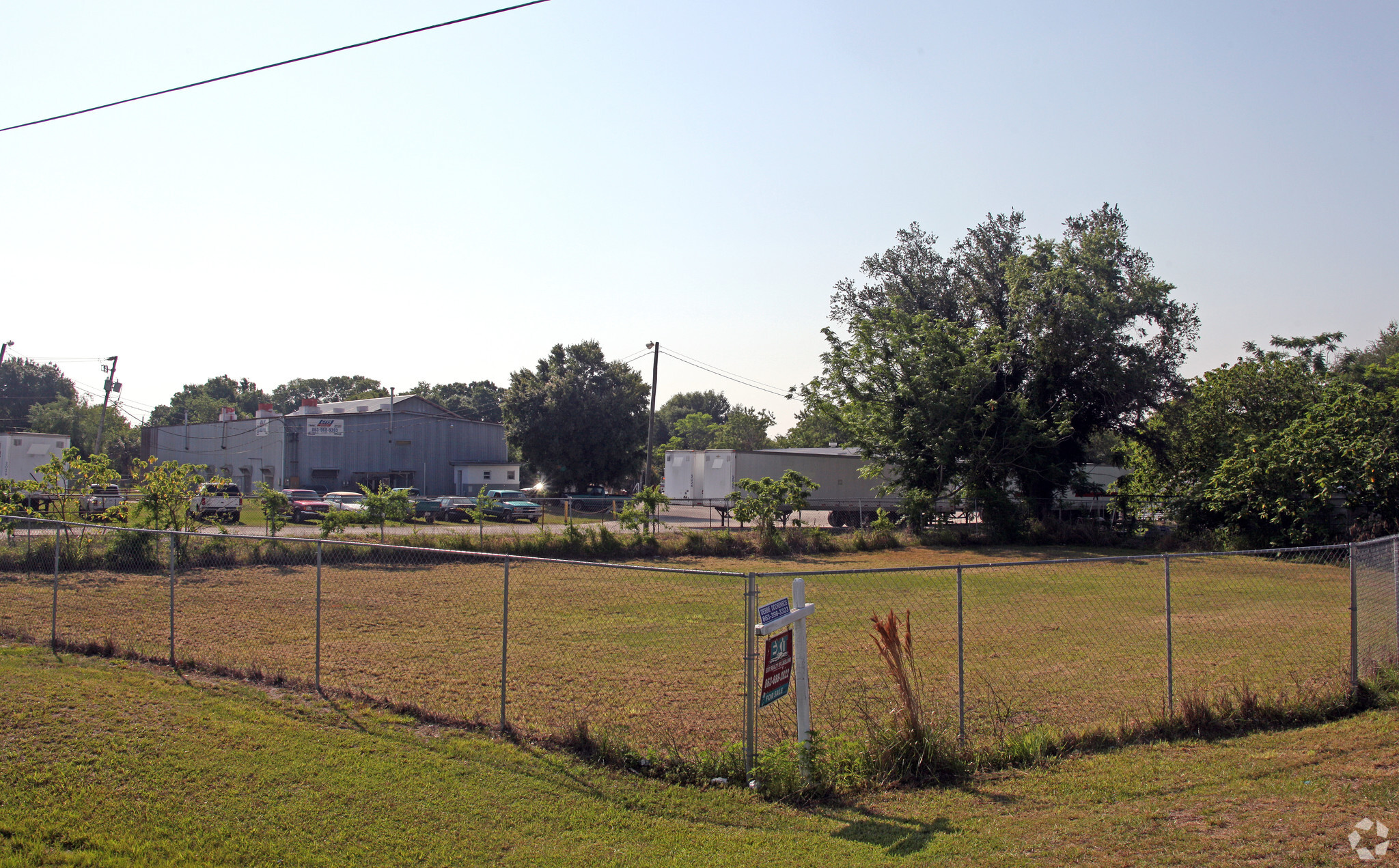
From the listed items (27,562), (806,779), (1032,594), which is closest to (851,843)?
(806,779)

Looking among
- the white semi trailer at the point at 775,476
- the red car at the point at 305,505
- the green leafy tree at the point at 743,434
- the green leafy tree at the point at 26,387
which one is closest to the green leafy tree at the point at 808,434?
the green leafy tree at the point at 743,434

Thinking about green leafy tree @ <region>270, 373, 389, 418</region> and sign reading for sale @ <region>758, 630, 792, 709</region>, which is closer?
sign reading for sale @ <region>758, 630, 792, 709</region>

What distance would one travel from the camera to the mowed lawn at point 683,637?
28.4 feet

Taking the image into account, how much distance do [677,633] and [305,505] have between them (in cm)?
3102


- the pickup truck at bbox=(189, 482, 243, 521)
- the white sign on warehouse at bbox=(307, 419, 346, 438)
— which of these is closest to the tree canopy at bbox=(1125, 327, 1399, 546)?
the pickup truck at bbox=(189, 482, 243, 521)

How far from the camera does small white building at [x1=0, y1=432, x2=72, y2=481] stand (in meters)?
42.6

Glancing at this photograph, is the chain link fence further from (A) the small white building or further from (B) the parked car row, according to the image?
(A) the small white building

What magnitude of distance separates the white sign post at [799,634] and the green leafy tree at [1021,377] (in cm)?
2746

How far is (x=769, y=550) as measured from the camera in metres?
27.8

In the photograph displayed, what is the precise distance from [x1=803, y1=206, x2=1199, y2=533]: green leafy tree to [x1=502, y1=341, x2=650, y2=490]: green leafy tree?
2552cm

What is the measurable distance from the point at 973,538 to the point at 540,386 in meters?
36.0

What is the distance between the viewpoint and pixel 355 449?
60688mm

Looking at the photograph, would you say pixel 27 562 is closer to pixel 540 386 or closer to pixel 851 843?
pixel 851 843
